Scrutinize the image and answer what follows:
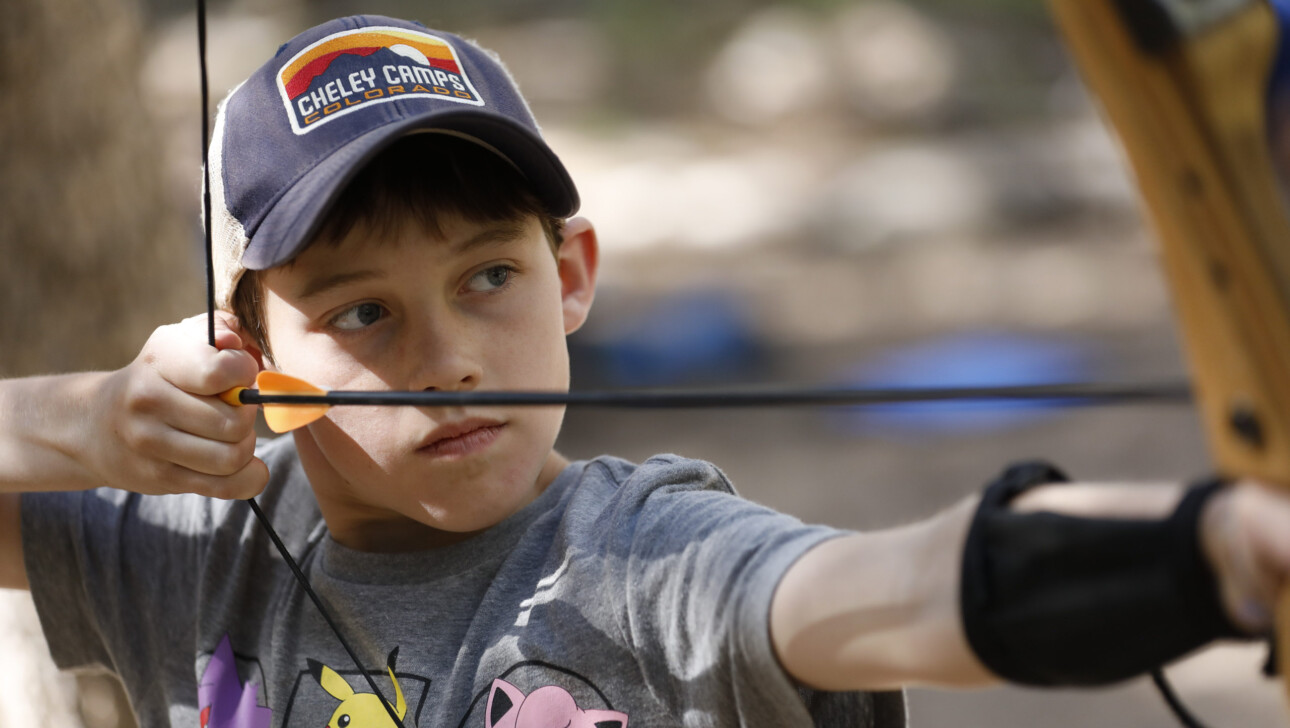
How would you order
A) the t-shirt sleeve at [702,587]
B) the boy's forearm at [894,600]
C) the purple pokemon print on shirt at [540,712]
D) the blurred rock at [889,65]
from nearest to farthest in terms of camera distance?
the boy's forearm at [894,600] → the t-shirt sleeve at [702,587] → the purple pokemon print on shirt at [540,712] → the blurred rock at [889,65]

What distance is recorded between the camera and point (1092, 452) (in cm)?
454

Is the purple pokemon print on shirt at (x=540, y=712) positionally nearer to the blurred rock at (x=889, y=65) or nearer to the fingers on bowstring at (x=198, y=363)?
the fingers on bowstring at (x=198, y=363)

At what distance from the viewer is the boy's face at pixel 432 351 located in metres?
0.98

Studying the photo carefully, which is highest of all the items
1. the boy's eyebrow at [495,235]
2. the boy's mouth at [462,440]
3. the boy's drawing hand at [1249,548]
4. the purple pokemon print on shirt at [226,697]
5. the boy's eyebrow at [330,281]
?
the boy's eyebrow at [495,235]

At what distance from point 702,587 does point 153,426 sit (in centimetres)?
47

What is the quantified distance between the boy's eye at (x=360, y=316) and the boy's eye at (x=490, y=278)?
76mm

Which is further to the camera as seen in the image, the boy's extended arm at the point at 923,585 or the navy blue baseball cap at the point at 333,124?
the navy blue baseball cap at the point at 333,124

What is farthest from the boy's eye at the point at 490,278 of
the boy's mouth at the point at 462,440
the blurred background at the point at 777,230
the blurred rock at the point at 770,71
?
the blurred rock at the point at 770,71

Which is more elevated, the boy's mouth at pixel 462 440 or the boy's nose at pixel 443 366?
the boy's nose at pixel 443 366

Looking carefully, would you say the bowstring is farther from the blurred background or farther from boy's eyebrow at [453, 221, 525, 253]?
the blurred background

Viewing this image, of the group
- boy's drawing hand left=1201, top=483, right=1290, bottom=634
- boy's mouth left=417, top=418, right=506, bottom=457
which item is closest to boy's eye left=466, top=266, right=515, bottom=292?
boy's mouth left=417, top=418, right=506, bottom=457

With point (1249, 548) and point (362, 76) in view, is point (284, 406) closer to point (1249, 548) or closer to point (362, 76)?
point (362, 76)

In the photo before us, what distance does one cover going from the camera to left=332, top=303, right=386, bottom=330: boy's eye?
101cm

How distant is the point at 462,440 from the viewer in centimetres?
100
